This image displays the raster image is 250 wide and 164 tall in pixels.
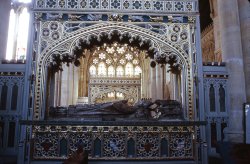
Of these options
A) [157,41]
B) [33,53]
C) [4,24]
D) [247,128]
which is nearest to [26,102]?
[33,53]

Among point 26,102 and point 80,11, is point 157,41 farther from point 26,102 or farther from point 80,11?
point 26,102

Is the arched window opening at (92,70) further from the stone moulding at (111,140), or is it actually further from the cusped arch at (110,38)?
the stone moulding at (111,140)

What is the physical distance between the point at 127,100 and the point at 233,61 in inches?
138

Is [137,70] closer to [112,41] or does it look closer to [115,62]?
[115,62]

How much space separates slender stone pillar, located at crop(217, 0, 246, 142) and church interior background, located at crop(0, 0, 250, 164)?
Answer: 0.10 feet

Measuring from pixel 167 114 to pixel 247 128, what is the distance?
7.61ft

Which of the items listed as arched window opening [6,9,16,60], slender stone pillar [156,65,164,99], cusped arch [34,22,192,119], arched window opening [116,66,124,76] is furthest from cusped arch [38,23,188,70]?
arched window opening [116,66,124,76]

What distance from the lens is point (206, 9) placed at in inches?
717

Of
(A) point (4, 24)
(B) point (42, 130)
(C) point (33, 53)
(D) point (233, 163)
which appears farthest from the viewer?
(A) point (4, 24)

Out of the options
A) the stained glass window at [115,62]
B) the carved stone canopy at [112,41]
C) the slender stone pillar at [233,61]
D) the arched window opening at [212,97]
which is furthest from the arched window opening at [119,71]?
the arched window opening at [212,97]

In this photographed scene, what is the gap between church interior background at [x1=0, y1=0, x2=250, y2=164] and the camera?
7367 mm

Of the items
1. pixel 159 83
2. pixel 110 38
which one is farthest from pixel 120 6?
pixel 159 83

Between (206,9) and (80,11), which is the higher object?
(206,9)

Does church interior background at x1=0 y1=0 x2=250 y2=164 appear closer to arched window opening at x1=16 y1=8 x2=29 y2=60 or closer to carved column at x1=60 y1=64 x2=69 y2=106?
carved column at x1=60 y1=64 x2=69 y2=106
